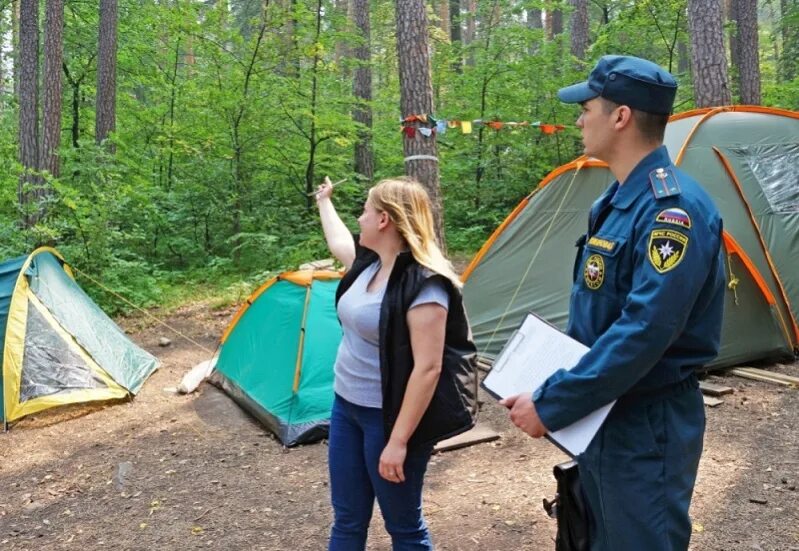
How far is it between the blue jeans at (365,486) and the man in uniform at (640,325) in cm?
67

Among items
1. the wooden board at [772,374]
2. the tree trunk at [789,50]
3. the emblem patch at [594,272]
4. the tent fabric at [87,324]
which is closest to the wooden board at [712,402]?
the wooden board at [772,374]

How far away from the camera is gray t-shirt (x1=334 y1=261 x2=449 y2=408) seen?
219cm

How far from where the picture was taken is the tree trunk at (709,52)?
699 cm

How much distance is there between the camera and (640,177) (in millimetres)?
1593

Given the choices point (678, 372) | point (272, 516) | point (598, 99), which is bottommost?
point (272, 516)

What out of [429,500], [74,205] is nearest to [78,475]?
[429,500]

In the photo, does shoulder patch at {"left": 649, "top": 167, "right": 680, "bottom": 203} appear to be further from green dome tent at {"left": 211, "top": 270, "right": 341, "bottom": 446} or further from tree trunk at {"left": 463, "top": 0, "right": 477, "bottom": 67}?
tree trunk at {"left": 463, "top": 0, "right": 477, "bottom": 67}

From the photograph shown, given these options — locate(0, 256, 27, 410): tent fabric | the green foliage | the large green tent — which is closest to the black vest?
the large green tent

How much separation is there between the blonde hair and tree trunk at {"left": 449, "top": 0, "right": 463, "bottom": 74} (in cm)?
1092

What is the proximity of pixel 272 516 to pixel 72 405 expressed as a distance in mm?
2634

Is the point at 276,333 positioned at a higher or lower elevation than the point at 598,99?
lower

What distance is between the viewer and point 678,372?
1534 mm

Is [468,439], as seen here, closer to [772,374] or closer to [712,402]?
[712,402]

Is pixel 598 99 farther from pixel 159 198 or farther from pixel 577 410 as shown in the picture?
pixel 159 198
